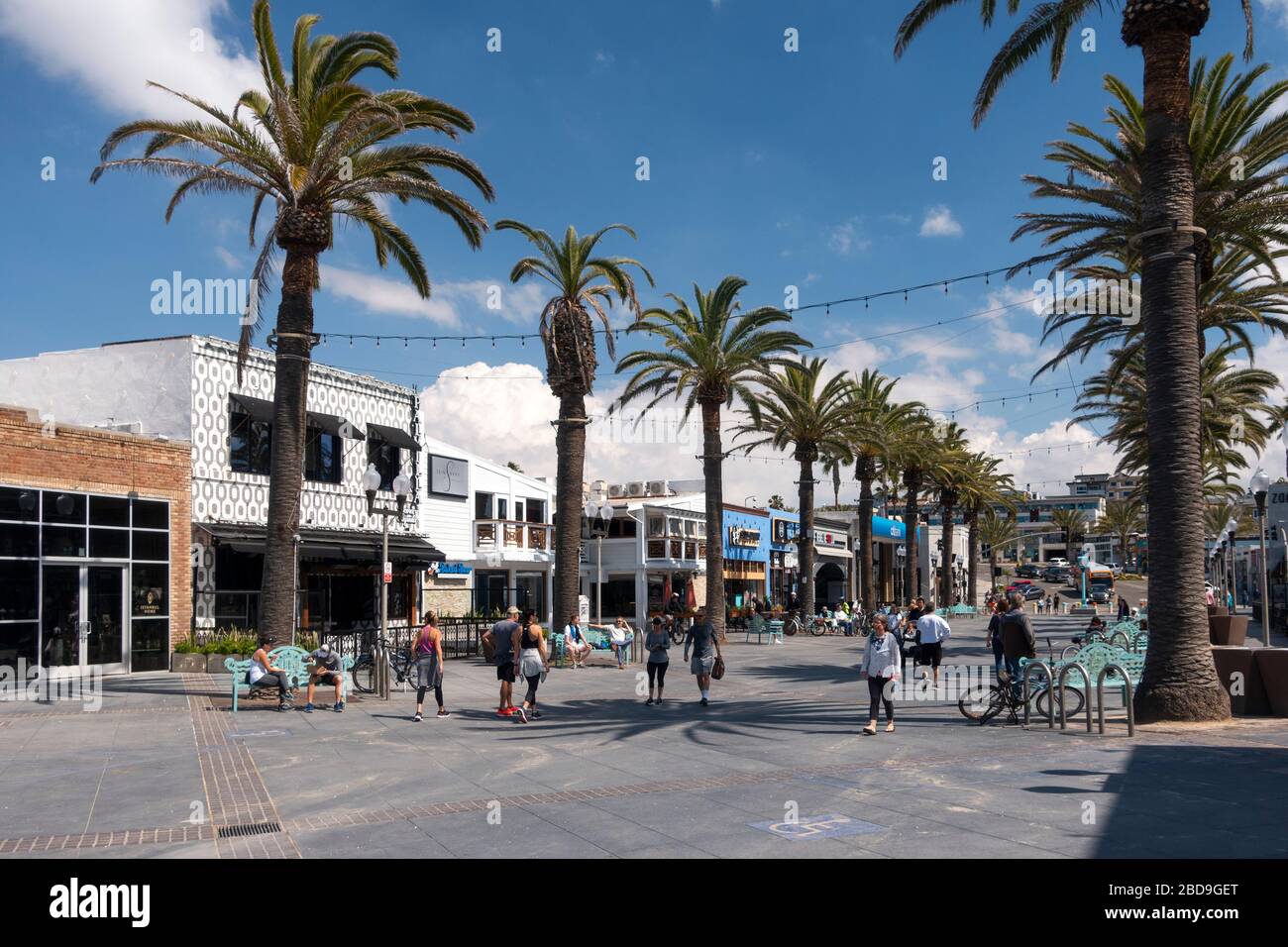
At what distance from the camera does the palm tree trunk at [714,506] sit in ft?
111

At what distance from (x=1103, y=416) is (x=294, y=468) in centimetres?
2610

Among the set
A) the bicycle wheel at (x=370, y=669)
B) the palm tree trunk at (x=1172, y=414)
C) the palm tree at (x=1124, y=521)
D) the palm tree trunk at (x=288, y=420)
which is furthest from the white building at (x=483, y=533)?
the palm tree at (x=1124, y=521)

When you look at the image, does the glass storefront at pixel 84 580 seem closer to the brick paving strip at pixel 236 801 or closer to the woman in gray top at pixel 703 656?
the brick paving strip at pixel 236 801

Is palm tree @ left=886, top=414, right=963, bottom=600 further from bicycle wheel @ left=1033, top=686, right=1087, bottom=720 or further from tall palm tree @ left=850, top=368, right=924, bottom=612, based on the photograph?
bicycle wheel @ left=1033, top=686, right=1087, bottom=720

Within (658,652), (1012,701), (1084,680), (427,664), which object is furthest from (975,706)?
(427,664)

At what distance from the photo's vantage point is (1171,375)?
14812 millimetres

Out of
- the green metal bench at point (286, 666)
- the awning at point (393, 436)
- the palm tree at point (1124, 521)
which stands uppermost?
the awning at point (393, 436)

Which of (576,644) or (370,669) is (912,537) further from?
(370,669)

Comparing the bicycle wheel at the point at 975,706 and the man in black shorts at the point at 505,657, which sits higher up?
the man in black shorts at the point at 505,657

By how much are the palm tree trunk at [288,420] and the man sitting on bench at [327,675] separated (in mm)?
1711

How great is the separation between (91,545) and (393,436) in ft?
38.5
